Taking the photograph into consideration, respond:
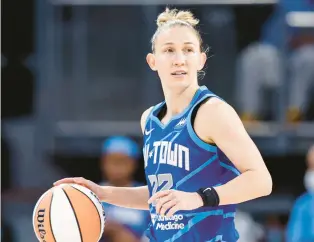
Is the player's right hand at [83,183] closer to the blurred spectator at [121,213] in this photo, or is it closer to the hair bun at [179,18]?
the hair bun at [179,18]

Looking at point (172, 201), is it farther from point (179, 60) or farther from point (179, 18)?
point (179, 18)

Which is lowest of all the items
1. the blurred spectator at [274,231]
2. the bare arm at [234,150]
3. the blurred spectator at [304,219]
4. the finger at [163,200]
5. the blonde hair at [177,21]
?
the blurred spectator at [274,231]

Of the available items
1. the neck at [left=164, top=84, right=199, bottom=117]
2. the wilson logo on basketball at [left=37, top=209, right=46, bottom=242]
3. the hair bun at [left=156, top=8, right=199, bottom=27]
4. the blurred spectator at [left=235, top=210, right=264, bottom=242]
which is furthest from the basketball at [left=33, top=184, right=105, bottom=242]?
the blurred spectator at [left=235, top=210, right=264, bottom=242]

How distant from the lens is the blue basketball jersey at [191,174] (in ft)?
14.5

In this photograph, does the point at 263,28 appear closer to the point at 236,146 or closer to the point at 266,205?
the point at 266,205

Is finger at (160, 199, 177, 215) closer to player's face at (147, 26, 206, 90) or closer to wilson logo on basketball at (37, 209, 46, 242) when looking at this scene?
player's face at (147, 26, 206, 90)

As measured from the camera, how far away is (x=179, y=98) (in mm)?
4629

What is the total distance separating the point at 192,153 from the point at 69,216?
741 mm

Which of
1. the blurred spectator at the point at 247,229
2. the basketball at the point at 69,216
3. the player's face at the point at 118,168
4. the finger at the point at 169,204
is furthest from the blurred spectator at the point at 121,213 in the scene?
the finger at the point at 169,204

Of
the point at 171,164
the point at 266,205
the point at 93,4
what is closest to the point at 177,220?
the point at 171,164

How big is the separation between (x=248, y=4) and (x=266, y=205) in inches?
85.4

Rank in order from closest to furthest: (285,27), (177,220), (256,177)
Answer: (256,177) < (177,220) < (285,27)

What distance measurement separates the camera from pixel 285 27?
31.9 feet

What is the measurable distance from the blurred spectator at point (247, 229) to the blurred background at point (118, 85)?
7cm
